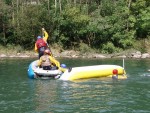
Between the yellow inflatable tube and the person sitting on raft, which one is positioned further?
the person sitting on raft

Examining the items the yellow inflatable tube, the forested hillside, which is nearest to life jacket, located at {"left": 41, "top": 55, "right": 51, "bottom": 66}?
the yellow inflatable tube

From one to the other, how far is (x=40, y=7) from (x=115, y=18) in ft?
28.6

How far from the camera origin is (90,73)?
19.0 meters

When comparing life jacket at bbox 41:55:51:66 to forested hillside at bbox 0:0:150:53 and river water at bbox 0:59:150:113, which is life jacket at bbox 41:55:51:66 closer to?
river water at bbox 0:59:150:113

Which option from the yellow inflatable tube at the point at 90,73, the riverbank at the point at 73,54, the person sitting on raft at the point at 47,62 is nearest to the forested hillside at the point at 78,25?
the riverbank at the point at 73,54

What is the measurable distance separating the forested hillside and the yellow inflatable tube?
67.7 feet

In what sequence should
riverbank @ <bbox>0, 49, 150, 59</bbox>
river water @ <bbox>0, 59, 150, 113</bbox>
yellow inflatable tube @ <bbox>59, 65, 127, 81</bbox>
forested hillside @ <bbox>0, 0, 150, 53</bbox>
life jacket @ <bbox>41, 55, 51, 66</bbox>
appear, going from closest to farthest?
1. river water @ <bbox>0, 59, 150, 113</bbox>
2. yellow inflatable tube @ <bbox>59, 65, 127, 81</bbox>
3. life jacket @ <bbox>41, 55, 51, 66</bbox>
4. riverbank @ <bbox>0, 49, 150, 59</bbox>
5. forested hillside @ <bbox>0, 0, 150, 53</bbox>

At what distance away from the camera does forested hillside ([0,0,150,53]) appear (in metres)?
40.9

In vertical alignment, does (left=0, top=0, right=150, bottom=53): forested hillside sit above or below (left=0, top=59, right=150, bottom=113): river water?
above

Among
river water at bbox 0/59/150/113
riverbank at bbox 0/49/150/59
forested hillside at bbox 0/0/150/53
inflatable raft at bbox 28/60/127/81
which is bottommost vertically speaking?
river water at bbox 0/59/150/113

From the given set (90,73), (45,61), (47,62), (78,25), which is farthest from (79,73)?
(78,25)

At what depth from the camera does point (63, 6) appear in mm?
43781

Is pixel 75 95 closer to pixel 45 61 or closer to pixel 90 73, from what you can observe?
pixel 90 73

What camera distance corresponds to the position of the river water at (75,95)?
1205cm
